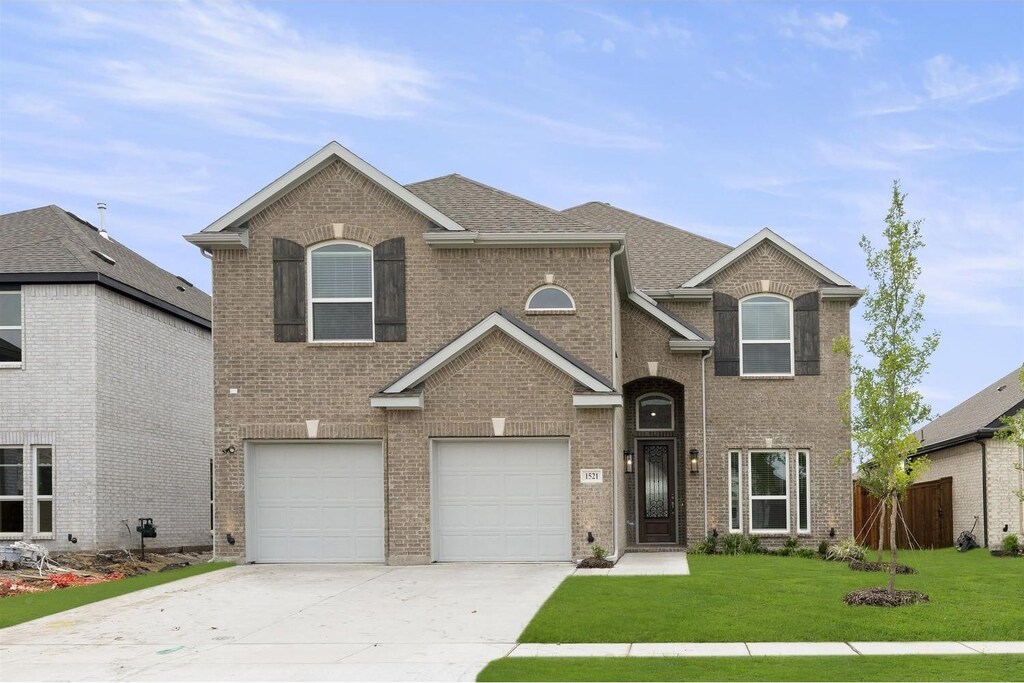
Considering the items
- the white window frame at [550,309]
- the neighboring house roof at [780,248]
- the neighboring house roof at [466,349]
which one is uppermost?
the neighboring house roof at [780,248]

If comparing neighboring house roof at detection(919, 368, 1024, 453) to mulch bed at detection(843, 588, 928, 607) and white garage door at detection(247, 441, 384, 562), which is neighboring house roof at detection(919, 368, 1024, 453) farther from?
white garage door at detection(247, 441, 384, 562)

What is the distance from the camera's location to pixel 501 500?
64.8ft

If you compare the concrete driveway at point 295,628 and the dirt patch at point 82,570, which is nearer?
the concrete driveway at point 295,628

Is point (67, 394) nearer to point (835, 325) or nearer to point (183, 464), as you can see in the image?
point (183, 464)

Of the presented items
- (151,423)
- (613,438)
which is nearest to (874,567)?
(613,438)

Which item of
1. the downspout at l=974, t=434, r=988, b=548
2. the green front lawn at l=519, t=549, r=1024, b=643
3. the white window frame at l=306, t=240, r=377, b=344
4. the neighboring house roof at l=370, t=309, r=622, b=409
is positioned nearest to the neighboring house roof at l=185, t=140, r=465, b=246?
the white window frame at l=306, t=240, r=377, b=344

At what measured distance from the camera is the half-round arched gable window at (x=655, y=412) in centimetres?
2489

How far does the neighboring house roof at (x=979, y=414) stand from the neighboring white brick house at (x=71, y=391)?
1806cm

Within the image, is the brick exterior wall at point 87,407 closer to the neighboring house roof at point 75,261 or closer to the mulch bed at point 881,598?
the neighboring house roof at point 75,261

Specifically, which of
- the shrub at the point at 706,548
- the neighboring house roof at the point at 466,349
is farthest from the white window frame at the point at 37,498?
the shrub at the point at 706,548

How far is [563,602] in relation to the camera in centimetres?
1470

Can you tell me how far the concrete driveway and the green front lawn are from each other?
733mm

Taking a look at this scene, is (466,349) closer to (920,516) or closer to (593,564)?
(593,564)

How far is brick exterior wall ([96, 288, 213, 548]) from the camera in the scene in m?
22.1
